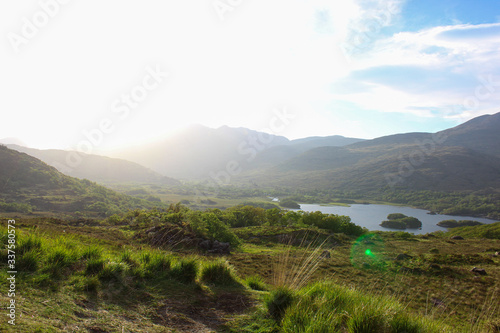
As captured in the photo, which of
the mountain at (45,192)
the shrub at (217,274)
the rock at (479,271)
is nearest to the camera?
the shrub at (217,274)

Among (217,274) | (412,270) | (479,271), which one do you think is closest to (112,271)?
(217,274)

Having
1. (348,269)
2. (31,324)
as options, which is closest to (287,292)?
(31,324)

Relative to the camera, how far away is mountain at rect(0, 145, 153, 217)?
50719 millimetres

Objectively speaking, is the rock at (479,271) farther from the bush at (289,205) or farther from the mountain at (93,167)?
the mountain at (93,167)

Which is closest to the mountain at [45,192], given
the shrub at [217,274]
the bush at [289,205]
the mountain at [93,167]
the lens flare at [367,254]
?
the lens flare at [367,254]

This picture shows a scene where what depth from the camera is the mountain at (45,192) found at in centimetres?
5072

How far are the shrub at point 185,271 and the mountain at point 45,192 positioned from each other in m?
53.8

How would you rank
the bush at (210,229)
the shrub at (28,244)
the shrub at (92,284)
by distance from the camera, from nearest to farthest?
the shrub at (92,284), the shrub at (28,244), the bush at (210,229)

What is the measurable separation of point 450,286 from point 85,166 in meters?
201

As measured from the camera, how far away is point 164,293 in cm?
488

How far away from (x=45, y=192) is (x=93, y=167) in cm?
13079

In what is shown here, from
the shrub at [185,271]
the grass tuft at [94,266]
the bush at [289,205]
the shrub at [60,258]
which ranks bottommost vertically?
the bush at [289,205]

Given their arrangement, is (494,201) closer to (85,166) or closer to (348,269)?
(348,269)

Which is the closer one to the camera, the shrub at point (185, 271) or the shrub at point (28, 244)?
the shrub at point (28, 244)
